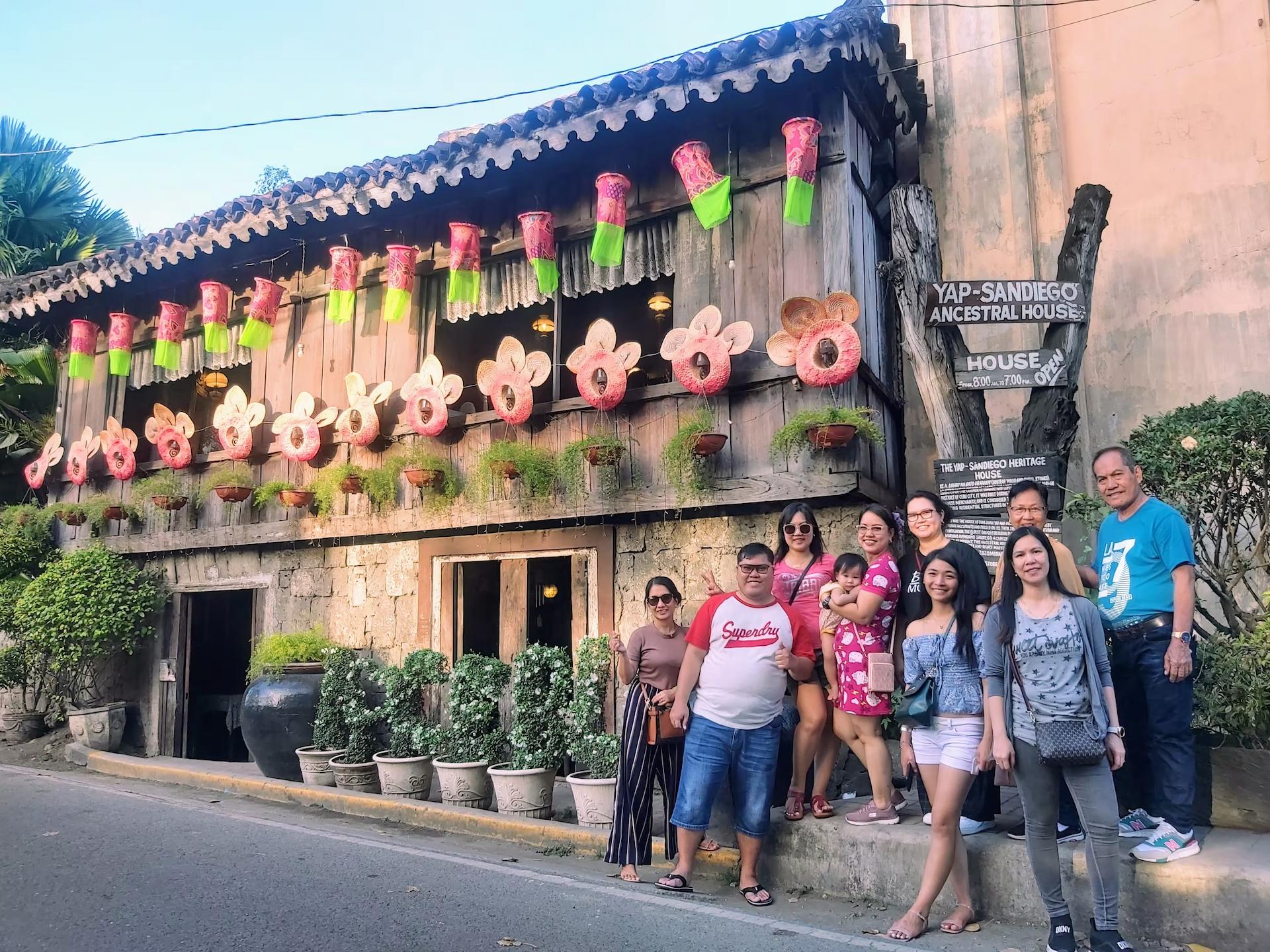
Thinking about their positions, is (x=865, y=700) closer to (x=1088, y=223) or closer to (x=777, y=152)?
(x=1088, y=223)

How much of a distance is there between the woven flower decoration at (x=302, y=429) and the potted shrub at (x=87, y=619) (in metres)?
2.75

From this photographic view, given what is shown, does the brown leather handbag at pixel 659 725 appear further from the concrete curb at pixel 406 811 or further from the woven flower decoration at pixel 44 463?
the woven flower decoration at pixel 44 463

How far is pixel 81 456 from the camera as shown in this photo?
11797 millimetres

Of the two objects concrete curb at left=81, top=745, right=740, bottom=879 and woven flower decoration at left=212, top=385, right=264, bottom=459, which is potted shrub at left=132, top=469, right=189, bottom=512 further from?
concrete curb at left=81, top=745, right=740, bottom=879

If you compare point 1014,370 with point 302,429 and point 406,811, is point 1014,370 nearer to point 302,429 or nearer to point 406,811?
point 406,811

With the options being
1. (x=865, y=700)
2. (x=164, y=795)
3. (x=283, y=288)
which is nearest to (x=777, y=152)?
(x=865, y=700)

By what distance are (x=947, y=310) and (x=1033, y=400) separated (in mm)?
899

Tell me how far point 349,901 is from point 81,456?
8.98 metres

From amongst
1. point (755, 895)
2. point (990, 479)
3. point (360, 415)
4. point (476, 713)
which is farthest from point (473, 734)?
point (990, 479)

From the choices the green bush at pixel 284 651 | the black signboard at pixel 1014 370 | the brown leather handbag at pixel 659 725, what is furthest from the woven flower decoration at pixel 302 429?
the black signboard at pixel 1014 370

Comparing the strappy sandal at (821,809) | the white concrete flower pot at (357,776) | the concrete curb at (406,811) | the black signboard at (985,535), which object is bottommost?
the concrete curb at (406,811)

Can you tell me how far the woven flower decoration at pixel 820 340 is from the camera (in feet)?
22.7

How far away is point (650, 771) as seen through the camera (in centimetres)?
558

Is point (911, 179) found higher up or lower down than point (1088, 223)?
higher up
